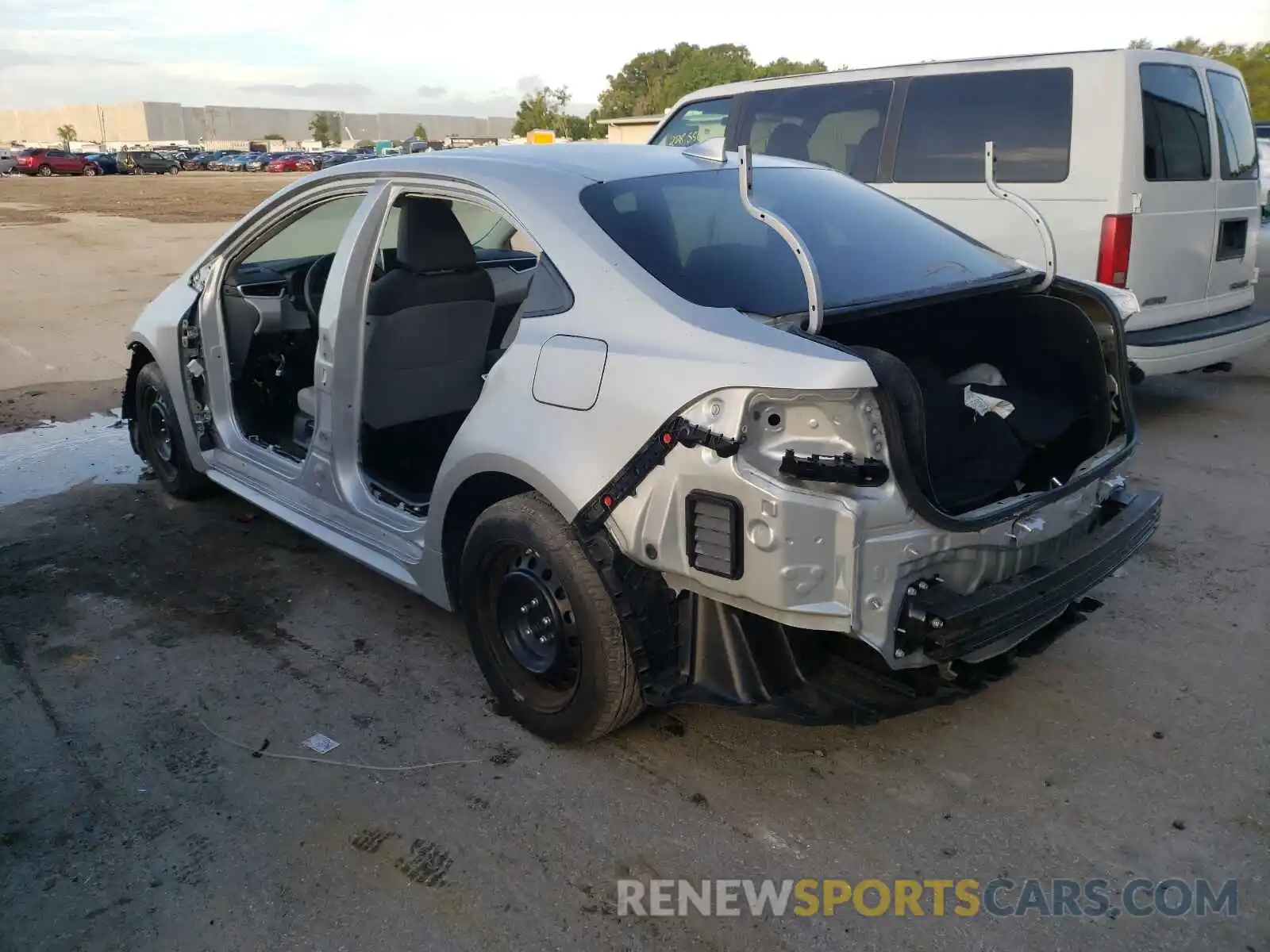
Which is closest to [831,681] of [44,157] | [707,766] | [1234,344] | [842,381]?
[707,766]

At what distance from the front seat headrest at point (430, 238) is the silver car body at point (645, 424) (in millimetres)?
224

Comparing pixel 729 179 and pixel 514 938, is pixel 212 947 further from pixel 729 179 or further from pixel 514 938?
pixel 729 179

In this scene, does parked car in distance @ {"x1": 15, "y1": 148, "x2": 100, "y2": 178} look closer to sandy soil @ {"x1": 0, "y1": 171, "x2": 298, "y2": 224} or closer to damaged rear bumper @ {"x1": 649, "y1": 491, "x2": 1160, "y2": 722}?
sandy soil @ {"x1": 0, "y1": 171, "x2": 298, "y2": 224}

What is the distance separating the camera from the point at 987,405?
3195mm

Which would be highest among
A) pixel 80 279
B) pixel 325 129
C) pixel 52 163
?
pixel 325 129

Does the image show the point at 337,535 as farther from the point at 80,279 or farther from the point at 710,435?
the point at 80,279

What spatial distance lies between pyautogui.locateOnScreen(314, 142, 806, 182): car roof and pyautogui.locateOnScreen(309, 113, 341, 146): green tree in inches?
4735

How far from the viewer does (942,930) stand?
8.02 feet

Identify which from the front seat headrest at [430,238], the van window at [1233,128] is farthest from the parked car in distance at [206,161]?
the front seat headrest at [430,238]

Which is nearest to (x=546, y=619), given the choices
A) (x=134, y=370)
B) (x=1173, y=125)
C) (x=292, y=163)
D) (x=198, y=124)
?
(x=134, y=370)

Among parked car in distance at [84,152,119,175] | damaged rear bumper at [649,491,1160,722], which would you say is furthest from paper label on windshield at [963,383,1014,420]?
parked car in distance at [84,152,119,175]

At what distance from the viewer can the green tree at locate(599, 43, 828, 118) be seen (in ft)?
267

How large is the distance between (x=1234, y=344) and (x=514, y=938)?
591 centimetres

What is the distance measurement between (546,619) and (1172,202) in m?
4.87
